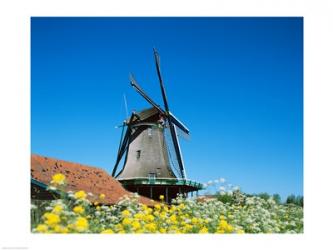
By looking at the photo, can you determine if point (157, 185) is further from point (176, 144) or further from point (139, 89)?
point (139, 89)

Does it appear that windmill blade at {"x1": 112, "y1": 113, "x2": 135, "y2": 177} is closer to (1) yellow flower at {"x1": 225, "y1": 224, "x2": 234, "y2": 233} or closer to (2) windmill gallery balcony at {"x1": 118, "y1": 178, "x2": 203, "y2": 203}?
(2) windmill gallery balcony at {"x1": 118, "y1": 178, "x2": 203, "y2": 203}

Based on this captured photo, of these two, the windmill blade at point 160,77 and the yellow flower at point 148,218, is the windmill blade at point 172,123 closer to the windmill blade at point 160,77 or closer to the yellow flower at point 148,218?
the windmill blade at point 160,77

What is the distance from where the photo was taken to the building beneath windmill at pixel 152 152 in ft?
64.8

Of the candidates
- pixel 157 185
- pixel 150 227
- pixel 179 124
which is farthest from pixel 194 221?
pixel 179 124

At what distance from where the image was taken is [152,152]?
20.2 metres

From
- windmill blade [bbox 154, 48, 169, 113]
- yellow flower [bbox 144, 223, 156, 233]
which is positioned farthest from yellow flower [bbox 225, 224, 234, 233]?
windmill blade [bbox 154, 48, 169, 113]

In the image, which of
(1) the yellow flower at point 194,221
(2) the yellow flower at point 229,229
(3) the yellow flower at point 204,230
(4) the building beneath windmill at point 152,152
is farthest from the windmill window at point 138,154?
(2) the yellow flower at point 229,229

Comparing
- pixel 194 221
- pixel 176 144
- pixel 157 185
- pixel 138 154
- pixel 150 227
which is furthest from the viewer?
pixel 176 144

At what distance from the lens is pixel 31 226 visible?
307 inches

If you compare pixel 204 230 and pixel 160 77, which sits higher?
pixel 160 77
